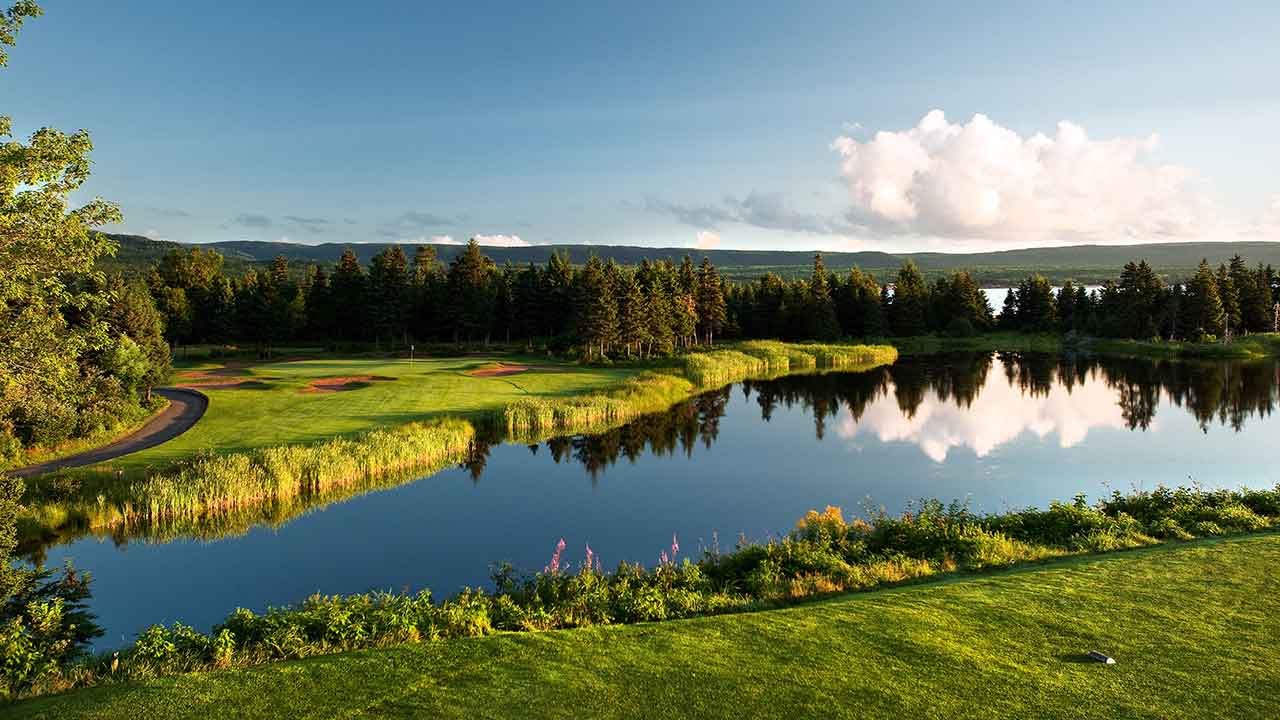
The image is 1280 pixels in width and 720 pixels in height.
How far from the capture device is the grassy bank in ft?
37.9

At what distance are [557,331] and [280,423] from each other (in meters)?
57.3

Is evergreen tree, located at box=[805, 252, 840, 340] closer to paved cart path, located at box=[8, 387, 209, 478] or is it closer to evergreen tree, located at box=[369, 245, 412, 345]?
evergreen tree, located at box=[369, 245, 412, 345]

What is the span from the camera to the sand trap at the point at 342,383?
4559cm

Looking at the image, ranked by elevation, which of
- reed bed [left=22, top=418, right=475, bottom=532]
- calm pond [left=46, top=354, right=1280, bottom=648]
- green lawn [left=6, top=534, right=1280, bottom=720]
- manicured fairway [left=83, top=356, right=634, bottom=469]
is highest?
green lawn [left=6, top=534, right=1280, bottom=720]

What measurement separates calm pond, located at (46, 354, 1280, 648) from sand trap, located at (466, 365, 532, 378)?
16294mm

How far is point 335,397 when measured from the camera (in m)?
41.2

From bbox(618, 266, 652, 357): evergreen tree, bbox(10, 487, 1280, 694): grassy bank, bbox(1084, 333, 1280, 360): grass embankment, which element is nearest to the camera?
bbox(10, 487, 1280, 694): grassy bank

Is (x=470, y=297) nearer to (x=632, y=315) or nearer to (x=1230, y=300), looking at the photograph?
(x=632, y=315)

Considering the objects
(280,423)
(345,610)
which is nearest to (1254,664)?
(345,610)

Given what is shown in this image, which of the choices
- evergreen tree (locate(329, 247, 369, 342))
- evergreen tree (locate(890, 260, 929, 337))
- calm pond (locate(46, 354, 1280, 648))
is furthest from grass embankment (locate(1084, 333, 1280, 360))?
evergreen tree (locate(329, 247, 369, 342))

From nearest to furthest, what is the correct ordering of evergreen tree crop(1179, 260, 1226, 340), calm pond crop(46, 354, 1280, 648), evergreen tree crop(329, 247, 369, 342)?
calm pond crop(46, 354, 1280, 648), evergreen tree crop(1179, 260, 1226, 340), evergreen tree crop(329, 247, 369, 342)

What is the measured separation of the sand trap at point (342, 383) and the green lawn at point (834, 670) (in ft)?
126

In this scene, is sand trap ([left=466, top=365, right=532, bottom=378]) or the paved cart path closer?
the paved cart path

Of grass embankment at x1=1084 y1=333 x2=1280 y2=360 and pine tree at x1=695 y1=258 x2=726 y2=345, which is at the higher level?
pine tree at x1=695 y1=258 x2=726 y2=345
